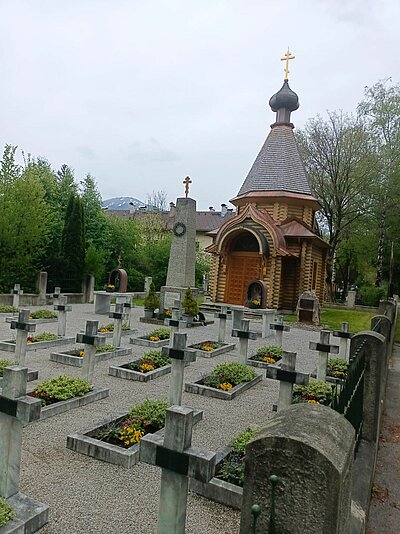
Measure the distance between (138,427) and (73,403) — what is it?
147 centimetres

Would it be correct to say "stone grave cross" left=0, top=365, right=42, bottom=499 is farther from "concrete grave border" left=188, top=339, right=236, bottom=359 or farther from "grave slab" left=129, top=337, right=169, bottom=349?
"grave slab" left=129, top=337, right=169, bottom=349

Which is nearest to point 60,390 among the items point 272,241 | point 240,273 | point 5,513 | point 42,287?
point 5,513

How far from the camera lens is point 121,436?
16.2ft

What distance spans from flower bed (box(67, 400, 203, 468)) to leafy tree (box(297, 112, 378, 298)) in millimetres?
27262

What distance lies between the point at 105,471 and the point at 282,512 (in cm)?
317

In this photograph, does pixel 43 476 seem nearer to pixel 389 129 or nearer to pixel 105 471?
pixel 105 471

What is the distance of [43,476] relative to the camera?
4.15m

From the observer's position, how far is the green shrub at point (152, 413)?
5.22m

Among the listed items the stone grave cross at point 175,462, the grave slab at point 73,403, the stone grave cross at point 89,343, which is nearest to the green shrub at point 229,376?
the grave slab at point 73,403

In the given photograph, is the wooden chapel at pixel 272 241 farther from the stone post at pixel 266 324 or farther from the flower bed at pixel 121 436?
the flower bed at pixel 121 436

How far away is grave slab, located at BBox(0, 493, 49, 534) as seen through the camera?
307cm

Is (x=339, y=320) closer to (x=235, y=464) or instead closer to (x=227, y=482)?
(x=235, y=464)

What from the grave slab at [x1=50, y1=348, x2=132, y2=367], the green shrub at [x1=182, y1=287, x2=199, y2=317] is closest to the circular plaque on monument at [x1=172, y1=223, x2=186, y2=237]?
the green shrub at [x1=182, y1=287, x2=199, y2=317]

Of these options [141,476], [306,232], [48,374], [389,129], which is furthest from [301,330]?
[389,129]
